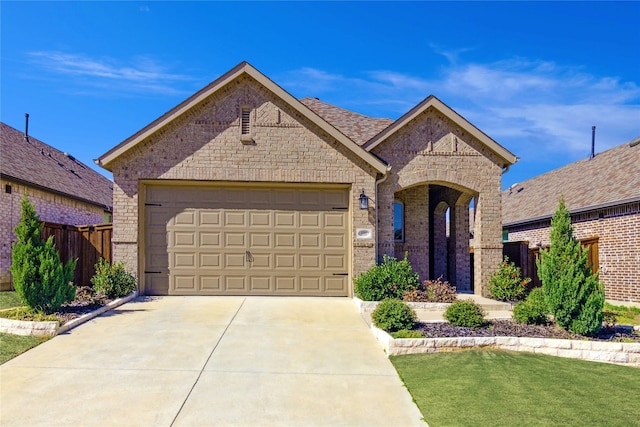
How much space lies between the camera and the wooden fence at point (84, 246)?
12.3 m

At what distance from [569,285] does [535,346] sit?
148cm

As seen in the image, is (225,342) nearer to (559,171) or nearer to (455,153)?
(455,153)

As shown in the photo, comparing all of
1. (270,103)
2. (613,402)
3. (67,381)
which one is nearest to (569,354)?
(613,402)

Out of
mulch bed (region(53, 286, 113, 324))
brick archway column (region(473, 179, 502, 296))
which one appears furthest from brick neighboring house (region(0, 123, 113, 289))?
brick archway column (region(473, 179, 502, 296))

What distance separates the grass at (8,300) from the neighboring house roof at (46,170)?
→ 3.51m

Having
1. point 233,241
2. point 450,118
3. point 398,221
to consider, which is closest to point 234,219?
point 233,241

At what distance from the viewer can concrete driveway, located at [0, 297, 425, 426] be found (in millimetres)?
4855

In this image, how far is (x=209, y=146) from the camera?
11.6 metres

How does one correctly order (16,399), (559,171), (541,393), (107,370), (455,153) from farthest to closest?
(559,171), (455,153), (107,370), (541,393), (16,399)

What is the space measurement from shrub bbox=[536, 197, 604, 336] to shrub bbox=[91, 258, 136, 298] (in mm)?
9564

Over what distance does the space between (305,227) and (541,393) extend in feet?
24.1

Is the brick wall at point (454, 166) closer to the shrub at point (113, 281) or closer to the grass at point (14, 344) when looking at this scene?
the shrub at point (113, 281)

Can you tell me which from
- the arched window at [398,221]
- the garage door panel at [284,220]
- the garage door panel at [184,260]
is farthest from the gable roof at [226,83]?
the arched window at [398,221]

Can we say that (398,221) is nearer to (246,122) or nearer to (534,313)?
(246,122)
